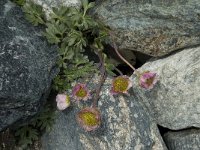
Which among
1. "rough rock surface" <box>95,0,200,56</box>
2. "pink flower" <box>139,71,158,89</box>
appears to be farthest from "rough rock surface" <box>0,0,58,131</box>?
"pink flower" <box>139,71,158,89</box>

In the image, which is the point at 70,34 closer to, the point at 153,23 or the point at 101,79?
the point at 101,79

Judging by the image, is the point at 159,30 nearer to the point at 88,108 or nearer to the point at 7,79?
the point at 88,108

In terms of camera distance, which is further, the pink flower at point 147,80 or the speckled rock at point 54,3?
the speckled rock at point 54,3

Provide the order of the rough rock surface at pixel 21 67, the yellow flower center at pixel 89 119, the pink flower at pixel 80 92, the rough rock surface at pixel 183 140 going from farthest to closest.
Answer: the rough rock surface at pixel 183 140, the pink flower at pixel 80 92, the yellow flower center at pixel 89 119, the rough rock surface at pixel 21 67

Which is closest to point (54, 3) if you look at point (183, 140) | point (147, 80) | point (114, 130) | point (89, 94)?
point (89, 94)

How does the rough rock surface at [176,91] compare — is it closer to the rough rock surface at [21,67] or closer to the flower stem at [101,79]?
the flower stem at [101,79]

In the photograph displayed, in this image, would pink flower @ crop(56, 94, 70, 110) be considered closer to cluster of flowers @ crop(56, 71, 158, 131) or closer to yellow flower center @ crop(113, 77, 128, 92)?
cluster of flowers @ crop(56, 71, 158, 131)

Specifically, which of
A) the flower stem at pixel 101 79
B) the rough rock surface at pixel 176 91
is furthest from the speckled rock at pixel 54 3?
the rough rock surface at pixel 176 91
